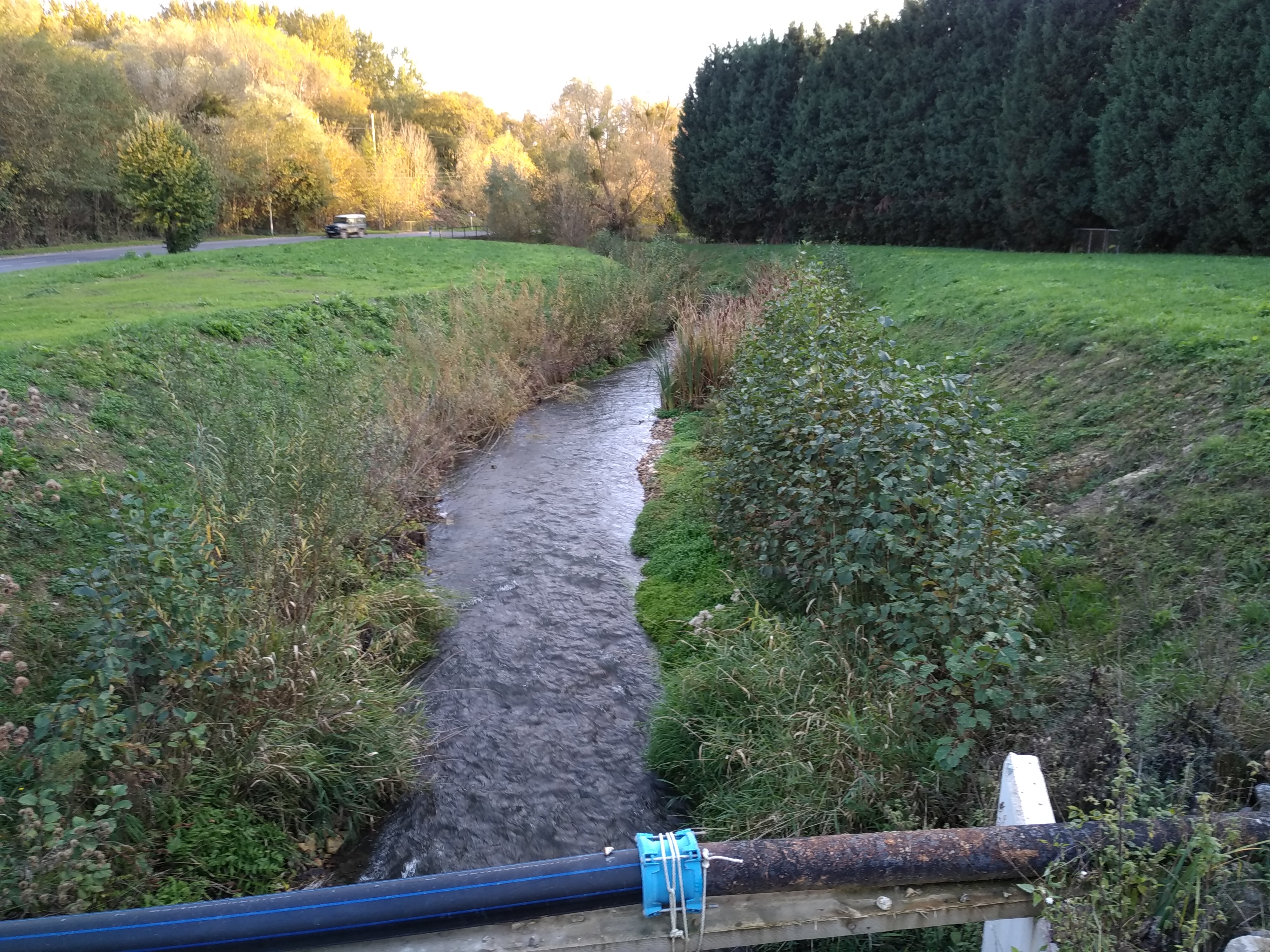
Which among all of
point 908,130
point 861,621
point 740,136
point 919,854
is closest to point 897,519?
point 861,621

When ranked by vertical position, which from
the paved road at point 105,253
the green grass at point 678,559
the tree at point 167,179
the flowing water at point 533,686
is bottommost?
the flowing water at point 533,686

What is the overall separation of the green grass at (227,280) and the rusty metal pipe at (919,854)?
8.03 metres

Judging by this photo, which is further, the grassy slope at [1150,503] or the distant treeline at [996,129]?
the distant treeline at [996,129]

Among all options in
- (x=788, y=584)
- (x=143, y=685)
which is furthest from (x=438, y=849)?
(x=788, y=584)

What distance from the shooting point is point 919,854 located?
220cm

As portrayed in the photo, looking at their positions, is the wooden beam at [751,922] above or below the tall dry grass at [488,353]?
below

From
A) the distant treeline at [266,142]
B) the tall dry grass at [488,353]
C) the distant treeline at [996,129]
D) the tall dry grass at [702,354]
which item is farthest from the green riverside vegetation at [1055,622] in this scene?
the distant treeline at [266,142]

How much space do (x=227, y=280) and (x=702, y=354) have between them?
324 inches

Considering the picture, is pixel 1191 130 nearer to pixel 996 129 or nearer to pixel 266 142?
pixel 996 129

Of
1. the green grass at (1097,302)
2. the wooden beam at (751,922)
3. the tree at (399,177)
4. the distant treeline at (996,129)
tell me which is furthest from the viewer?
the tree at (399,177)

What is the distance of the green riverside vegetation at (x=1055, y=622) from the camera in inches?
122

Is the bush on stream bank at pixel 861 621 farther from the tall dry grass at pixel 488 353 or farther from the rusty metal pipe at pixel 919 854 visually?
the tall dry grass at pixel 488 353

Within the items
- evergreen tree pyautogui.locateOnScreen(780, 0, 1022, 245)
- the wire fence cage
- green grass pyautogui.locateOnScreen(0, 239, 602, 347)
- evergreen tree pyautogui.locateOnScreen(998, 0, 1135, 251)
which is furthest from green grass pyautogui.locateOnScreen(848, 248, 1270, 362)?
green grass pyautogui.locateOnScreen(0, 239, 602, 347)

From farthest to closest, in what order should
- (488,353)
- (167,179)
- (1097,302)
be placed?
(167,179) → (488,353) → (1097,302)
